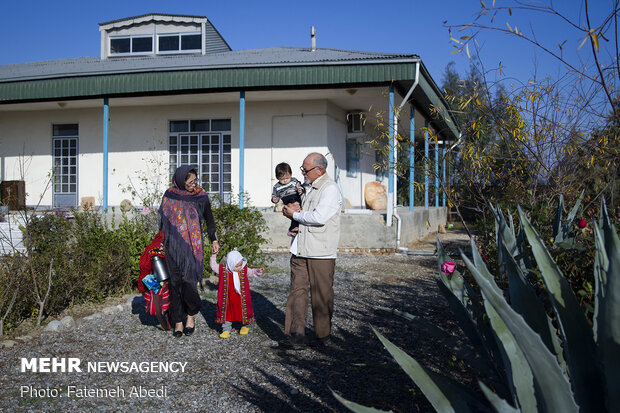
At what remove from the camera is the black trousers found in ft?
15.5

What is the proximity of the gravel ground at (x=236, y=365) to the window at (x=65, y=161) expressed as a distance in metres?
9.79

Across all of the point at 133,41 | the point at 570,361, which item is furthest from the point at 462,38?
the point at 133,41

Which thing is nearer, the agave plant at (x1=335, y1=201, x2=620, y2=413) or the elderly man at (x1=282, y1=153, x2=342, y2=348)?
the agave plant at (x1=335, y1=201, x2=620, y2=413)

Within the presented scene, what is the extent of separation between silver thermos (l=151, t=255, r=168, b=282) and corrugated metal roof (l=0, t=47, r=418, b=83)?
6.60 m

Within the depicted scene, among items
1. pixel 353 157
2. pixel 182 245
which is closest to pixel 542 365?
pixel 182 245

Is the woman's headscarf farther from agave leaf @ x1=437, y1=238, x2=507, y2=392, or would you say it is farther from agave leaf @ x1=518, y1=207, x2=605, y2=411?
agave leaf @ x1=518, y1=207, x2=605, y2=411

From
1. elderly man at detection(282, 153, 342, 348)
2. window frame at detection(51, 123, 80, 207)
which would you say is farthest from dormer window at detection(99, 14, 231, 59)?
elderly man at detection(282, 153, 342, 348)

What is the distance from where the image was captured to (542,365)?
A: 152cm

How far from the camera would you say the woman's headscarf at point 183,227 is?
4.73 metres

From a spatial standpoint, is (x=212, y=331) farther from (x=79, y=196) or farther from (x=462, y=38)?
(x=79, y=196)

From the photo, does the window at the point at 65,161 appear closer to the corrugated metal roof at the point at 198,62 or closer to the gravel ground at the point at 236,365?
the corrugated metal roof at the point at 198,62

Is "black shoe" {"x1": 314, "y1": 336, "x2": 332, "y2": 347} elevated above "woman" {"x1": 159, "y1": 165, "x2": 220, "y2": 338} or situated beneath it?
situated beneath

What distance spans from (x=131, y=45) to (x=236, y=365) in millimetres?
14034

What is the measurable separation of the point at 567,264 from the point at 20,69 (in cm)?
1742
